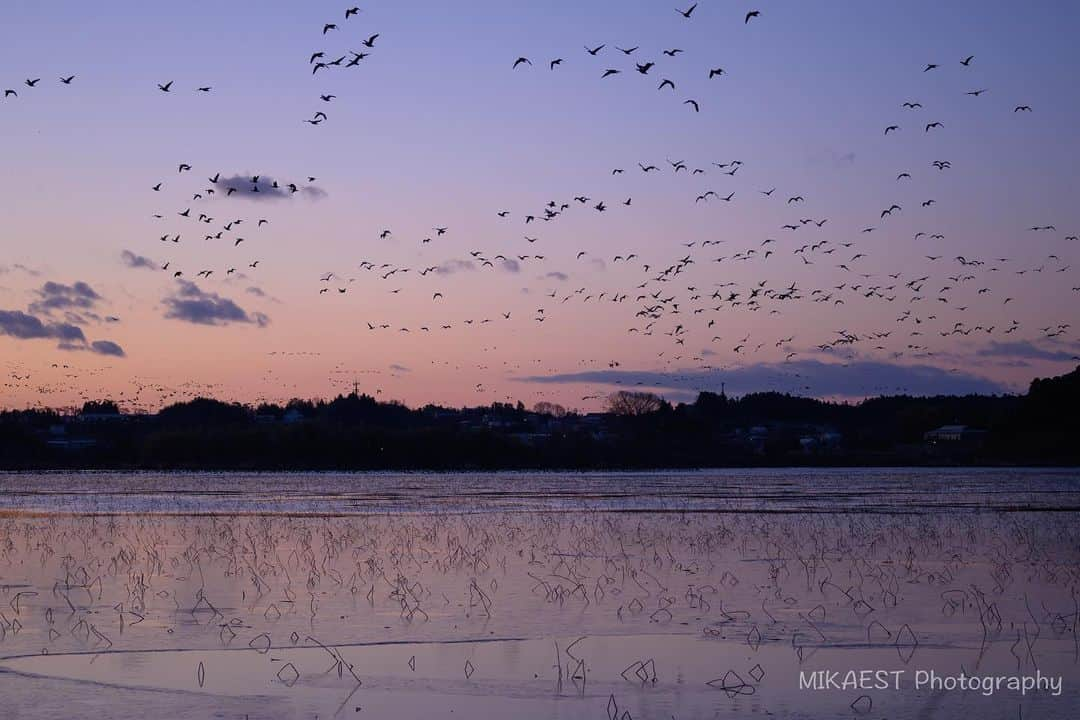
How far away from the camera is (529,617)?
18.6 m

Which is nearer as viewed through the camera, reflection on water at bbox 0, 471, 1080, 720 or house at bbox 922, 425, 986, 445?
reflection on water at bbox 0, 471, 1080, 720

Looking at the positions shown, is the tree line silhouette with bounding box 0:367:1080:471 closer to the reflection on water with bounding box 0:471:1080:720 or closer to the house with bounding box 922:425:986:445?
the house with bounding box 922:425:986:445

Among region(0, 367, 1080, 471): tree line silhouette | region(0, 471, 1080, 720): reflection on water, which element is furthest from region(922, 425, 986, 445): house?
region(0, 471, 1080, 720): reflection on water

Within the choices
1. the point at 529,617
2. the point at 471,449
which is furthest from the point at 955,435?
the point at 529,617

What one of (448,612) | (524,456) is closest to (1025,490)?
(448,612)

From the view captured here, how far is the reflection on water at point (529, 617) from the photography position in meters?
13.4

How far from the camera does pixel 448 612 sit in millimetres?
19094

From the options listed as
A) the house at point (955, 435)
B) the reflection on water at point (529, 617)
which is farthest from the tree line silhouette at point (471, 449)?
the reflection on water at point (529, 617)

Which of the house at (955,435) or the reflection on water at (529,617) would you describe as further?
the house at (955,435)

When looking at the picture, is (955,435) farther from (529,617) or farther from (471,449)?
(529,617)

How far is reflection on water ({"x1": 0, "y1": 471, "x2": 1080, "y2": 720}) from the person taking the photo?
43.9ft

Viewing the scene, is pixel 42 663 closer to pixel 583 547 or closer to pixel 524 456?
pixel 583 547

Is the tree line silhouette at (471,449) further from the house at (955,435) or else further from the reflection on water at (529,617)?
the reflection on water at (529,617)

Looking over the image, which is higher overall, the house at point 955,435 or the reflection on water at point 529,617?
the house at point 955,435
